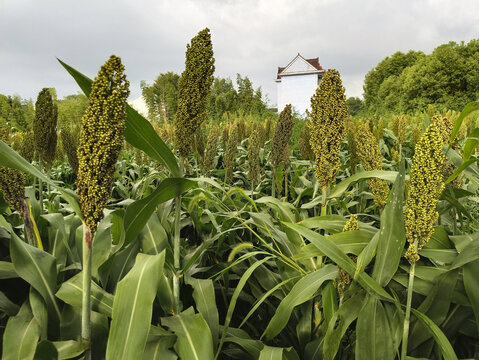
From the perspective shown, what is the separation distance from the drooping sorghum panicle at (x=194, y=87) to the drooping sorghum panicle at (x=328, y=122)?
0.46m

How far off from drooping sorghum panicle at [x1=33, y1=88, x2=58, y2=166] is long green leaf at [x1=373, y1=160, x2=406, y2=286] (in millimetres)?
1734

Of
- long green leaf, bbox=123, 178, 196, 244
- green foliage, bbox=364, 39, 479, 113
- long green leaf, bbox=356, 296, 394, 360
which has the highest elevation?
green foliage, bbox=364, 39, 479, 113

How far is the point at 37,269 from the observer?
1090 millimetres

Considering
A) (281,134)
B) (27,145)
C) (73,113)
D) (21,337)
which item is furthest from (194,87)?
(73,113)

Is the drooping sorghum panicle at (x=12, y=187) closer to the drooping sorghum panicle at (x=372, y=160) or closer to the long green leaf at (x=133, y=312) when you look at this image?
the long green leaf at (x=133, y=312)

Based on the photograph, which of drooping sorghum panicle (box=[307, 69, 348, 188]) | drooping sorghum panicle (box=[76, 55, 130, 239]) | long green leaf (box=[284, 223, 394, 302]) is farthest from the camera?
drooping sorghum panicle (box=[307, 69, 348, 188])

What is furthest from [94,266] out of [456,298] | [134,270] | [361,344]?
[456,298]

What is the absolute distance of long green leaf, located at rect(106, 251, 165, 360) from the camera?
797 mm

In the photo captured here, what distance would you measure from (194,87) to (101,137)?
467 mm

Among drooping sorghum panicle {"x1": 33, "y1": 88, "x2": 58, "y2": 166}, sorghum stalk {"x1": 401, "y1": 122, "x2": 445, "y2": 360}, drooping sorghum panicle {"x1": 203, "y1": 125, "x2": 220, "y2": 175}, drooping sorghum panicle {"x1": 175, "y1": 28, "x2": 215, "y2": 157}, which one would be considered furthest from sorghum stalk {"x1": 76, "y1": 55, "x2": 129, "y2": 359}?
drooping sorghum panicle {"x1": 203, "y1": 125, "x2": 220, "y2": 175}

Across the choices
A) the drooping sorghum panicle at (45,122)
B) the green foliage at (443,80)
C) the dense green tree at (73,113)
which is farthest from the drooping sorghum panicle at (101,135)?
the green foliage at (443,80)

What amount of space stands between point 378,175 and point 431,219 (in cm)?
31

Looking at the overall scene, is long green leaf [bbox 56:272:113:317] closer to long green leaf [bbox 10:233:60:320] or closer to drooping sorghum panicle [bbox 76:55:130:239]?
long green leaf [bbox 10:233:60:320]

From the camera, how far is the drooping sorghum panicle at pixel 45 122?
1710mm
